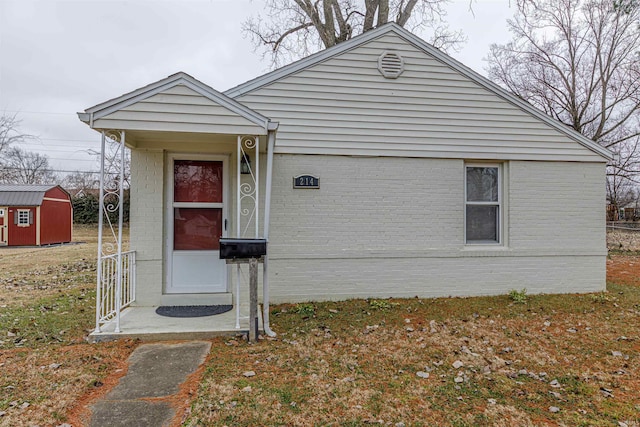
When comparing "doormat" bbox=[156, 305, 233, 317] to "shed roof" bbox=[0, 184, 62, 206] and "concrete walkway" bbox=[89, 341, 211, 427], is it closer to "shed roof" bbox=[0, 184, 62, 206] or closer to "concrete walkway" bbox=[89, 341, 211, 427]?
"concrete walkway" bbox=[89, 341, 211, 427]

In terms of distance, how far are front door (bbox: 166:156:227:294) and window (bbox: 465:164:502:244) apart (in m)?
4.46

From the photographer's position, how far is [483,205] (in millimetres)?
6785

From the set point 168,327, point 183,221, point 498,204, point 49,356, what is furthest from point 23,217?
point 498,204

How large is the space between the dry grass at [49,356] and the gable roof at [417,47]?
13.7 ft

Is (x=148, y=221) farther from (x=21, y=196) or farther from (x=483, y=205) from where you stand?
(x=21, y=196)

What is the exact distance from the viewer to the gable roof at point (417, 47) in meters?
6.16

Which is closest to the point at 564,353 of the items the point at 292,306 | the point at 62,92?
the point at 292,306

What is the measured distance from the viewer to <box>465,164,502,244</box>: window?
22.3 feet

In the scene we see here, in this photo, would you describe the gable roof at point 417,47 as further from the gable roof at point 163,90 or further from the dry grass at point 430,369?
the dry grass at point 430,369

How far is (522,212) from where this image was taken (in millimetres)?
6715

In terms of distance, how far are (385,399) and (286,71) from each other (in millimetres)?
5242

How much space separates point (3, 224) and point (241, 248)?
19.9 m

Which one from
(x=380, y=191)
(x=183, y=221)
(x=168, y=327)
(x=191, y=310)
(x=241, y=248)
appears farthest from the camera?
(x=380, y=191)

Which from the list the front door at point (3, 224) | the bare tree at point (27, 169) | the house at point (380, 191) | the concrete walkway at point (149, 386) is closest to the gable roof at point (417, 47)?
the house at point (380, 191)
